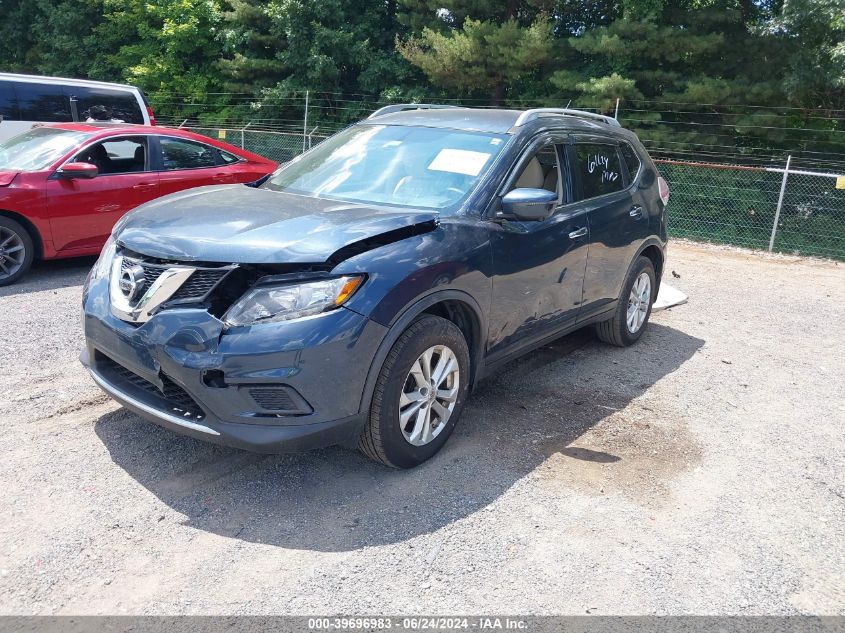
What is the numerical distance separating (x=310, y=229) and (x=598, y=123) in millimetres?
3150

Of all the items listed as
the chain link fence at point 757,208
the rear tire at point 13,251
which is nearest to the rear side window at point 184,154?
the rear tire at point 13,251

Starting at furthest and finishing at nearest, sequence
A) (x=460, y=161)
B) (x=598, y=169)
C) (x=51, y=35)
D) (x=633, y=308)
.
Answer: (x=51, y=35) → (x=633, y=308) → (x=598, y=169) → (x=460, y=161)

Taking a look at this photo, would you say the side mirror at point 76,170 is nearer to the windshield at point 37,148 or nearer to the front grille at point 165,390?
the windshield at point 37,148

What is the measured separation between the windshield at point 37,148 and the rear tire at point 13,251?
0.64 m

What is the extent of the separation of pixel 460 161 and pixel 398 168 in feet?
1.27

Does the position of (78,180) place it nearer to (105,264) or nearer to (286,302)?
(105,264)

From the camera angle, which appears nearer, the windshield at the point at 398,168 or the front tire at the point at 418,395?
the front tire at the point at 418,395

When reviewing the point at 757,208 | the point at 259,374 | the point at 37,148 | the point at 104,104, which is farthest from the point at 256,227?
the point at 757,208

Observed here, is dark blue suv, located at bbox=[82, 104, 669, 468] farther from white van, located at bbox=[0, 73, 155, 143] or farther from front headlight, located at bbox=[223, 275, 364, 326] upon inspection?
white van, located at bbox=[0, 73, 155, 143]

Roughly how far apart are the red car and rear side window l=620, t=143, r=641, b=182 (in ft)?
16.0

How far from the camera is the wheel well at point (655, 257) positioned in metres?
6.19

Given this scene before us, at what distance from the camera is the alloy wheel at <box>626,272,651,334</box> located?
6.13m

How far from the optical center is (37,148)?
7.50 m

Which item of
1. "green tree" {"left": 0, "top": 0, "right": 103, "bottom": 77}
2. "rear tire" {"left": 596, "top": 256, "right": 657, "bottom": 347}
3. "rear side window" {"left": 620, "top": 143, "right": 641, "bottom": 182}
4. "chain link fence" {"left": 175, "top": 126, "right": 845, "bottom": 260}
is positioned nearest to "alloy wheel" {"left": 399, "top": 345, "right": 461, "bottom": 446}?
"rear tire" {"left": 596, "top": 256, "right": 657, "bottom": 347}
